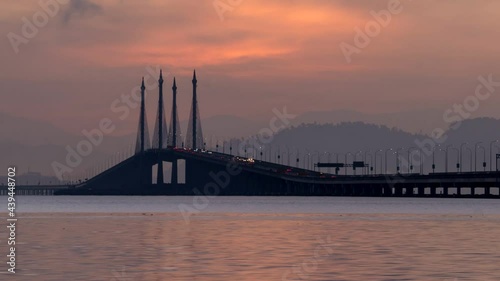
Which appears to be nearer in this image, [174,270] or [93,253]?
[174,270]

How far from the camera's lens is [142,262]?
36.8 m

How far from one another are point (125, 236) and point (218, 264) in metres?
19.9

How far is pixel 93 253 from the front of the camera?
41.0 m

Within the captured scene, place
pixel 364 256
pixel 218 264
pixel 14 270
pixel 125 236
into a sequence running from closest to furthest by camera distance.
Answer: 1. pixel 14 270
2. pixel 218 264
3. pixel 364 256
4. pixel 125 236

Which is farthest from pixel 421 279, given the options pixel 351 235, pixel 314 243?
pixel 351 235

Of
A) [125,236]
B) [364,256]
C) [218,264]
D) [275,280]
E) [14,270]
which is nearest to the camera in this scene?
[275,280]

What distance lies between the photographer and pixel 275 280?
30125 mm

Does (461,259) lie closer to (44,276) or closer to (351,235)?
(44,276)

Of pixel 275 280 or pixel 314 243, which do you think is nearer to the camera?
pixel 275 280

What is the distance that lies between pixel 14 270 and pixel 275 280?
820cm

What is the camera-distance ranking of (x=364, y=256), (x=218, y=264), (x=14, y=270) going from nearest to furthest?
1. (x=14, y=270)
2. (x=218, y=264)
3. (x=364, y=256)

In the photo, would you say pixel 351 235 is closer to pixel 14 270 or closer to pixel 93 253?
pixel 93 253

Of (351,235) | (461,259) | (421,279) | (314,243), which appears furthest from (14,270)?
(351,235)

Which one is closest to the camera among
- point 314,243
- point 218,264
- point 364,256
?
point 218,264
